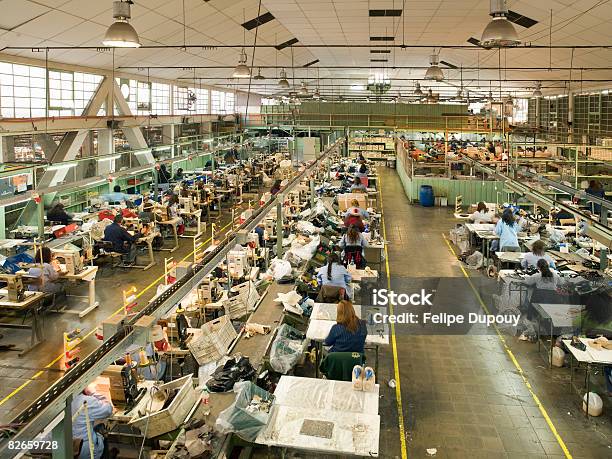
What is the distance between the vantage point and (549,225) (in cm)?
1374

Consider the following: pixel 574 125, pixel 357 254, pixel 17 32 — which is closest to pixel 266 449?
pixel 357 254

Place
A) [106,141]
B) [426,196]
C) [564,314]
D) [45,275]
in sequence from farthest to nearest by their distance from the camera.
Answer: [426,196]
[106,141]
[45,275]
[564,314]

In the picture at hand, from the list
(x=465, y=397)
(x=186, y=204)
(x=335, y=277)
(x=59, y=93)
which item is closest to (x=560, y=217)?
(x=335, y=277)

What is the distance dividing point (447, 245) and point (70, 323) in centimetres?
959

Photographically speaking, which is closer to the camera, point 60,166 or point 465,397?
point 465,397

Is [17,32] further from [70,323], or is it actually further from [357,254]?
[357,254]

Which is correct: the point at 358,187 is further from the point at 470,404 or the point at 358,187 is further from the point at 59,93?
the point at 470,404

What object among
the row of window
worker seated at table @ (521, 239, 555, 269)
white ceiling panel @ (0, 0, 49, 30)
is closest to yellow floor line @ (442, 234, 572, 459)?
worker seated at table @ (521, 239, 555, 269)

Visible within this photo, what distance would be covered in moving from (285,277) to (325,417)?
171 inches

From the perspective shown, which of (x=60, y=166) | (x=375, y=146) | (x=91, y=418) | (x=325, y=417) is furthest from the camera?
(x=375, y=146)

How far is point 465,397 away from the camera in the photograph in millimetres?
7043

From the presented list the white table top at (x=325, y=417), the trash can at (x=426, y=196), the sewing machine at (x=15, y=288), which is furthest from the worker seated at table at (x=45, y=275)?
the trash can at (x=426, y=196)

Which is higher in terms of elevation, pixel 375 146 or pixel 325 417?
pixel 375 146

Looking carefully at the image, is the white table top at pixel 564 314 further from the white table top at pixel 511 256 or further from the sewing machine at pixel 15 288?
the sewing machine at pixel 15 288
